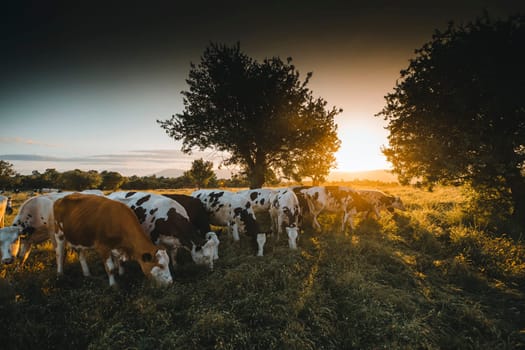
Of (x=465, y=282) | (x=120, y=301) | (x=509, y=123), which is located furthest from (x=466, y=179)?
(x=120, y=301)

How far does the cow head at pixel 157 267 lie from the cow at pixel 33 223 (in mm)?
3496

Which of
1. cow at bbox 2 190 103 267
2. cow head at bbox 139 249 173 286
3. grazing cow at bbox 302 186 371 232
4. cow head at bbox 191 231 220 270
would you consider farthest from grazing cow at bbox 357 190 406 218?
cow at bbox 2 190 103 267

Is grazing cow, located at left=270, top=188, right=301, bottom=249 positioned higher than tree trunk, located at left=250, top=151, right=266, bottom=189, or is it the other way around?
tree trunk, located at left=250, top=151, right=266, bottom=189

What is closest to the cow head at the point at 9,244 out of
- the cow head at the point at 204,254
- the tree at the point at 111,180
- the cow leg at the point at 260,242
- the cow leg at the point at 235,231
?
the cow head at the point at 204,254

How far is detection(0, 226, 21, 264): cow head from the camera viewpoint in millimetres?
5656

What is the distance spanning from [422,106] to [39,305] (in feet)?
45.1

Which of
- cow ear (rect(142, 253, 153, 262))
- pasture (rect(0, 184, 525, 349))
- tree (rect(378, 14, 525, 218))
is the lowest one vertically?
pasture (rect(0, 184, 525, 349))

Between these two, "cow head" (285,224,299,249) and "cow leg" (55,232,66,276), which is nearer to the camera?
"cow leg" (55,232,66,276)

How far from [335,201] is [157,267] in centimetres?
986

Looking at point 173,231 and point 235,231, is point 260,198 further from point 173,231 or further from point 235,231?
point 173,231

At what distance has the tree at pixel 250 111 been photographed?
43.8 ft

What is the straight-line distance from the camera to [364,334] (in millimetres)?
3873

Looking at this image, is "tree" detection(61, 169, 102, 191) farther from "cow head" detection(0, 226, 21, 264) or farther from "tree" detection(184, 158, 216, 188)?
"cow head" detection(0, 226, 21, 264)

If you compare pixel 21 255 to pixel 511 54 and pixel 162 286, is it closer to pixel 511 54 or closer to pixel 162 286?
pixel 162 286
